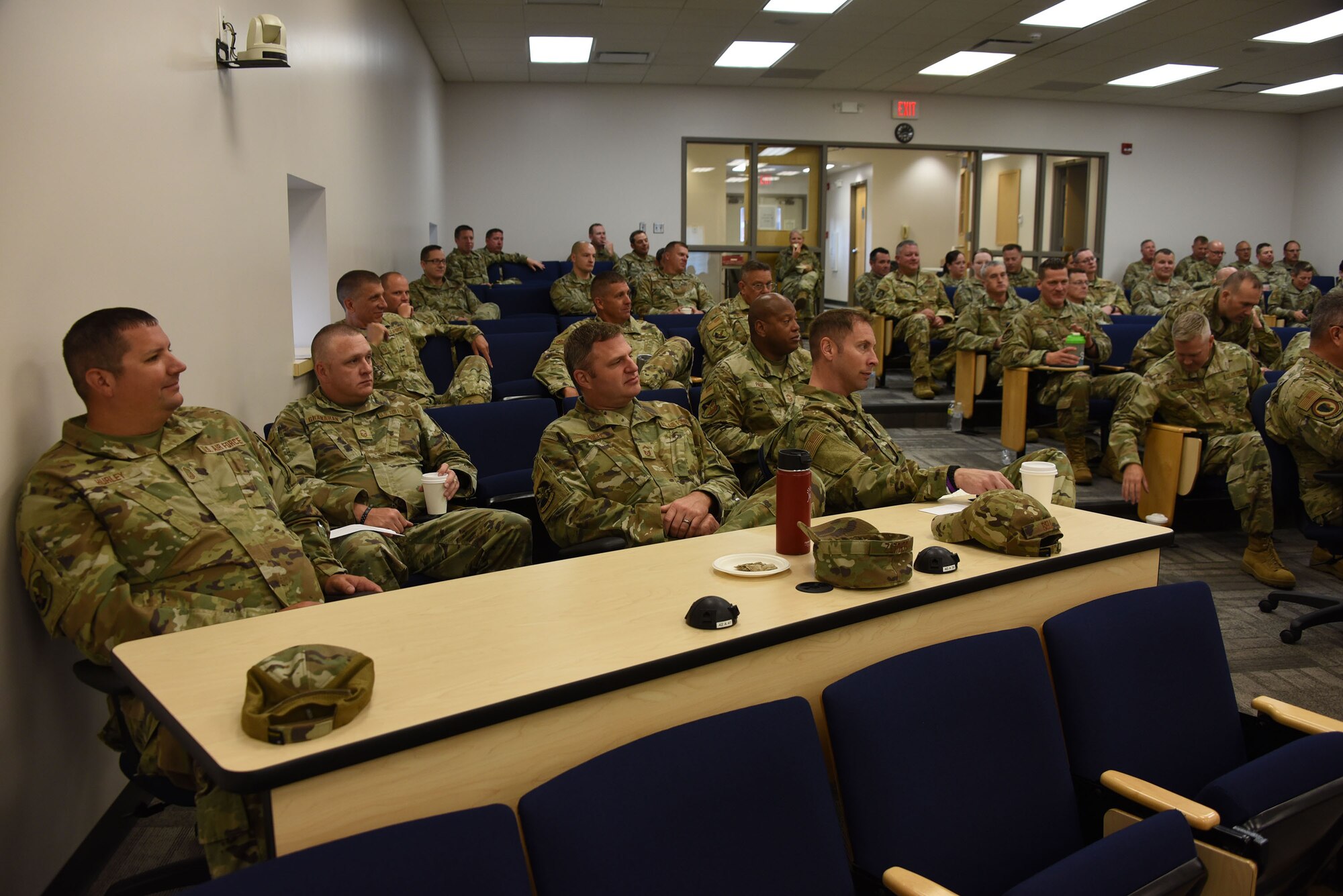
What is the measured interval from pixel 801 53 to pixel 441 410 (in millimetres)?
7140

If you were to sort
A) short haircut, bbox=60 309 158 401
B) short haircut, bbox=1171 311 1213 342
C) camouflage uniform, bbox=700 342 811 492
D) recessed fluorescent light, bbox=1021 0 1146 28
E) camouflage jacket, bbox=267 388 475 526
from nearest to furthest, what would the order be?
short haircut, bbox=60 309 158 401 → camouflage jacket, bbox=267 388 475 526 → camouflage uniform, bbox=700 342 811 492 → short haircut, bbox=1171 311 1213 342 → recessed fluorescent light, bbox=1021 0 1146 28

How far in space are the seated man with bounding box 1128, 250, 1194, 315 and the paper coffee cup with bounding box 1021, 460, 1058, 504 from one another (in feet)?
29.3

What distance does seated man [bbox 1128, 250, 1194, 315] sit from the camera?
9844 mm

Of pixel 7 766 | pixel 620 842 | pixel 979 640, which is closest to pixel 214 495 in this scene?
pixel 7 766

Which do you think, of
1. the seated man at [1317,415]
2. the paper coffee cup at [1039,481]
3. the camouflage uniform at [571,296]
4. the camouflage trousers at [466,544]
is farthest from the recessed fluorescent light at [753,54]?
the paper coffee cup at [1039,481]

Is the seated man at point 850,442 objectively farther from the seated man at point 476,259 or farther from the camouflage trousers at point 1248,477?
the seated man at point 476,259

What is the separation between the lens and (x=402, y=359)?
4.77 m

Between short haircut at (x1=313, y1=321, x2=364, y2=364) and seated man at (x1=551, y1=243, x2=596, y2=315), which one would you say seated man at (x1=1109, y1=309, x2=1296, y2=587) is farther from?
seated man at (x1=551, y1=243, x2=596, y2=315)

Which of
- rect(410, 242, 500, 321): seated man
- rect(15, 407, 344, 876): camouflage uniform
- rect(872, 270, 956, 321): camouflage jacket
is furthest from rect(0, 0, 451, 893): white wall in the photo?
rect(872, 270, 956, 321): camouflage jacket

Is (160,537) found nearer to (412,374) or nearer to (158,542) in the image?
(158,542)

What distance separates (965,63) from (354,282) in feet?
25.6

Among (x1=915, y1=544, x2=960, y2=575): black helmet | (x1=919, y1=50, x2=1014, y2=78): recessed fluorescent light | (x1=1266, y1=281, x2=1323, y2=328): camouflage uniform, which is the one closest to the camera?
(x1=915, y1=544, x2=960, y2=575): black helmet

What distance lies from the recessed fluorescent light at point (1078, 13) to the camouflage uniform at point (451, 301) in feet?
17.5

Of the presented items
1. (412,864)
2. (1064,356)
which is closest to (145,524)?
(412,864)
